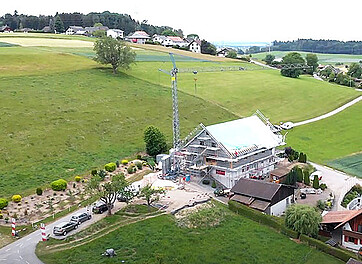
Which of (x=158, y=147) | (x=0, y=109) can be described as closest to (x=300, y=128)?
(x=158, y=147)

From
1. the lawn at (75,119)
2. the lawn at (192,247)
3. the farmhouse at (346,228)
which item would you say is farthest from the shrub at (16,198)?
the farmhouse at (346,228)

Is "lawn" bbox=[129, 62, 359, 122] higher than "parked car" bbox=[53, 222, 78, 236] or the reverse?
higher

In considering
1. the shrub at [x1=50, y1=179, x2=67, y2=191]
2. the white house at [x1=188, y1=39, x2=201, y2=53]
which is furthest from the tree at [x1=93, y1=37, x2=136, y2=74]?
the white house at [x1=188, y1=39, x2=201, y2=53]

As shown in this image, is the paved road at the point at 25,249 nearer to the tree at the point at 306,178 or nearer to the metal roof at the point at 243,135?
the metal roof at the point at 243,135

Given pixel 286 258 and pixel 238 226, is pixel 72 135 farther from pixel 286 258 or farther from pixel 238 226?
pixel 286 258

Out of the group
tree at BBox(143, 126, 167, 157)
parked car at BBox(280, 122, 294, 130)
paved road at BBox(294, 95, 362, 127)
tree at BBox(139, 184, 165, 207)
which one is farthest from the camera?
paved road at BBox(294, 95, 362, 127)

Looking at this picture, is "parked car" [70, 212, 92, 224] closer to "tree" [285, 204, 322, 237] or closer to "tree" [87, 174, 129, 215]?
"tree" [87, 174, 129, 215]

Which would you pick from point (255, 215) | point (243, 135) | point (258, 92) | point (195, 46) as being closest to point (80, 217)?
point (255, 215)
